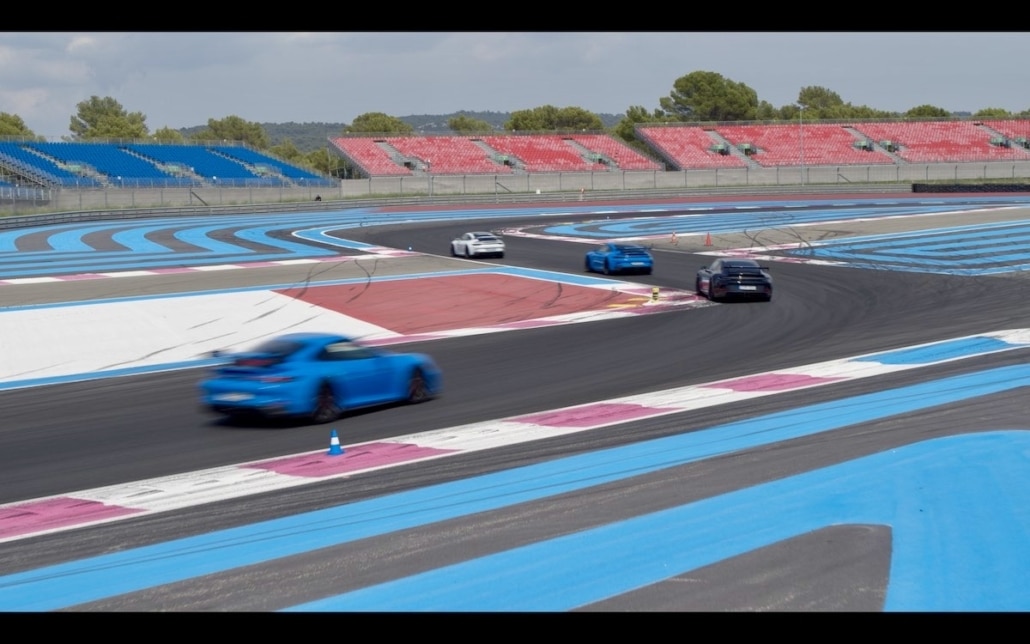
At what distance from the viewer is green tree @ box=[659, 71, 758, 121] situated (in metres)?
146

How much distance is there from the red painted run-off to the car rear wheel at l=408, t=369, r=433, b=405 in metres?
7.82

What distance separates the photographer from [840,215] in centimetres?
5775

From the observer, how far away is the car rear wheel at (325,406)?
14820mm

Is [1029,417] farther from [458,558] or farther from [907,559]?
[458,558]

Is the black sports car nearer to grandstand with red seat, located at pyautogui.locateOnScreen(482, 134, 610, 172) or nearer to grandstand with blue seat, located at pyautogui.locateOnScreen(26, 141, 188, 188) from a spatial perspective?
grandstand with blue seat, located at pyautogui.locateOnScreen(26, 141, 188, 188)

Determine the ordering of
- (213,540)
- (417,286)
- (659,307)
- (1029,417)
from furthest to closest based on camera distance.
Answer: (417,286) < (659,307) < (1029,417) < (213,540)

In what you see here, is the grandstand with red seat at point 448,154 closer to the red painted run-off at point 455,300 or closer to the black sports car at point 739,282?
the red painted run-off at point 455,300

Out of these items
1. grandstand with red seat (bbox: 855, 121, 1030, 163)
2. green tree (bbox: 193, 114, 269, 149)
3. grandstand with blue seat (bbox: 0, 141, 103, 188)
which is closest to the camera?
grandstand with blue seat (bbox: 0, 141, 103, 188)

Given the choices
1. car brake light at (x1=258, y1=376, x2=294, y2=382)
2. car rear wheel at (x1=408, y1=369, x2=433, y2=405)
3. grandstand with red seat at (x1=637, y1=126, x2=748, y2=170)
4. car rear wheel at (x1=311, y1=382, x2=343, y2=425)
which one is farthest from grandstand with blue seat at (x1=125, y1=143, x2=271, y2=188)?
car brake light at (x1=258, y1=376, x2=294, y2=382)

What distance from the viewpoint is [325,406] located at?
15.0 m

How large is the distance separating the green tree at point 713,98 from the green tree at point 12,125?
264ft
